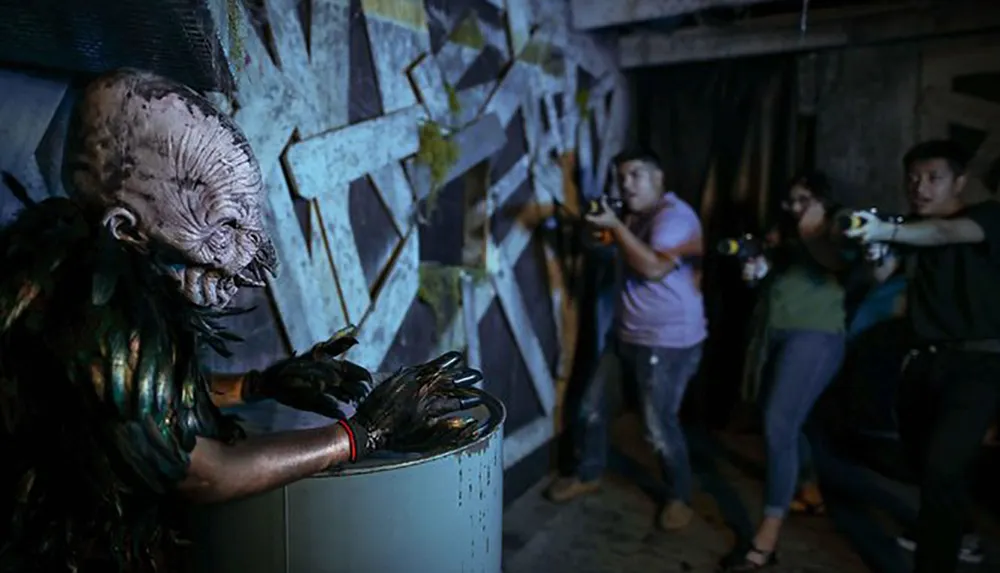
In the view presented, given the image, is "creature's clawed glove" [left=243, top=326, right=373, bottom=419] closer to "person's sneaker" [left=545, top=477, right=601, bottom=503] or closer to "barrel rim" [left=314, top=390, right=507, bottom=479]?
"barrel rim" [left=314, top=390, right=507, bottom=479]

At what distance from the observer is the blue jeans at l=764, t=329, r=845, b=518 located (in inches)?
127

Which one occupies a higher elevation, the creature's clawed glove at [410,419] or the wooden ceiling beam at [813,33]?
the wooden ceiling beam at [813,33]

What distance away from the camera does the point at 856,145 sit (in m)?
4.59

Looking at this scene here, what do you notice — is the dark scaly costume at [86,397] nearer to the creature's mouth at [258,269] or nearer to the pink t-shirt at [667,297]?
the creature's mouth at [258,269]

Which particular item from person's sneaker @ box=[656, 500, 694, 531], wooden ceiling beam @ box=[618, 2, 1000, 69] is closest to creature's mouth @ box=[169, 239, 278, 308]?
person's sneaker @ box=[656, 500, 694, 531]

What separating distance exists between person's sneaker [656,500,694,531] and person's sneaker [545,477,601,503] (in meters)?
0.46

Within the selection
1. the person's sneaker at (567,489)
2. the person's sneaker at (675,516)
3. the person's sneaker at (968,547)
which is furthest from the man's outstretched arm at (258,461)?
the person's sneaker at (968,547)

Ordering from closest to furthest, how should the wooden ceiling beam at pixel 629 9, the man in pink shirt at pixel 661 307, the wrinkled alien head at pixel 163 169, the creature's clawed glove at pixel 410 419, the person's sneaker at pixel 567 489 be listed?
1. the wrinkled alien head at pixel 163 169
2. the creature's clawed glove at pixel 410 419
3. the man in pink shirt at pixel 661 307
4. the wooden ceiling beam at pixel 629 9
5. the person's sneaker at pixel 567 489

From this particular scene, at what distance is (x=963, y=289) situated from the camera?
271 cm

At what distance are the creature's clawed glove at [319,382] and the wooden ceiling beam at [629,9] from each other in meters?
2.99

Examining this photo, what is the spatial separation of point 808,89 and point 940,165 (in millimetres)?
2056

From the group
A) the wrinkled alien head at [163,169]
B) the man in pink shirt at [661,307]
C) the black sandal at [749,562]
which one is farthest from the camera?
the man in pink shirt at [661,307]

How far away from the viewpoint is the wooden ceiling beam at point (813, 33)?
4023 mm

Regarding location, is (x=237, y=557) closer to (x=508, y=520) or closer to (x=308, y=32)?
(x=308, y=32)
